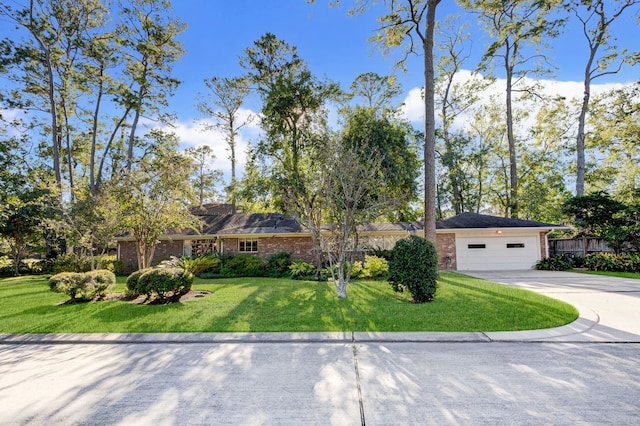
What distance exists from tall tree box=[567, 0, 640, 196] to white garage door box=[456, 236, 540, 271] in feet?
19.7

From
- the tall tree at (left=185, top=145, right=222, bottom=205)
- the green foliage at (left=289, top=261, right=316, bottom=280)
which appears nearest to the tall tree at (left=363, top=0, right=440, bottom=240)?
the green foliage at (left=289, top=261, right=316, bottom=280)

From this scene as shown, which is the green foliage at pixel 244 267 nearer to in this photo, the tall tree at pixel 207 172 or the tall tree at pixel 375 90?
the tall tree at pixel 375 90

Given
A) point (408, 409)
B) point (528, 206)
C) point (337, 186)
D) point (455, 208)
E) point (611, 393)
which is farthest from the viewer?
point (455, 208)

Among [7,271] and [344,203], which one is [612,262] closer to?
[344,203]

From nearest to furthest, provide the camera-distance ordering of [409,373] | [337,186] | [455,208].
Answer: [409,373], [337,186], [455,208]

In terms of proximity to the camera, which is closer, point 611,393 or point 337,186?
point 611,393

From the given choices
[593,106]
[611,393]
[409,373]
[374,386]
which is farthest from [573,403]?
[593,106]

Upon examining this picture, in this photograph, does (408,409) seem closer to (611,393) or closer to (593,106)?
(611,393)

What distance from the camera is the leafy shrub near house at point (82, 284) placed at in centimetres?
820

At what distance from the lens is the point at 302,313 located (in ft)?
22.9

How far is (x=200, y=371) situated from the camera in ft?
13.4

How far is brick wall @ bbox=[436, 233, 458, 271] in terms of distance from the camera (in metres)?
16.7

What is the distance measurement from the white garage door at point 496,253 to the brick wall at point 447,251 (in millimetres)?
253

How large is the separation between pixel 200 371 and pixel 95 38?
943 inches
